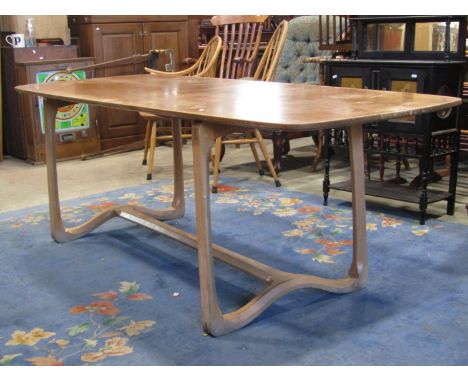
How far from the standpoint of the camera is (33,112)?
14.7 feet

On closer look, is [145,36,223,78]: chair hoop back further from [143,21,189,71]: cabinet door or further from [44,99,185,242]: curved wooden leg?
[143,21,189,71]: cabinet door

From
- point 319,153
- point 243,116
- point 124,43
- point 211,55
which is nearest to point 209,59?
point 211,55

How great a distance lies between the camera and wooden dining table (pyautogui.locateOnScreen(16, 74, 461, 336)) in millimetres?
1699

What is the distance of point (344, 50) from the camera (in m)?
4.11

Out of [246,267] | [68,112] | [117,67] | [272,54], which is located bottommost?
[246,267]

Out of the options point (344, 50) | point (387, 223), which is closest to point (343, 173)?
point (344, 50)

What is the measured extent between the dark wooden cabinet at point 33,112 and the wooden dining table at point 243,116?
5.73 ft

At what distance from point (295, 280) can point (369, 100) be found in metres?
0.64

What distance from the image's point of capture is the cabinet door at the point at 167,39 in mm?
5008

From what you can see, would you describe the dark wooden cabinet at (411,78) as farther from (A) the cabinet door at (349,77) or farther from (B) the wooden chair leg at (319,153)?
(B) the wooden chair leg at (319,153)

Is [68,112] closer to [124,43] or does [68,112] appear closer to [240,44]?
[124,43]

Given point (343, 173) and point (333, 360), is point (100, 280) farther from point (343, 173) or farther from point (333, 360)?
point (343, 173)

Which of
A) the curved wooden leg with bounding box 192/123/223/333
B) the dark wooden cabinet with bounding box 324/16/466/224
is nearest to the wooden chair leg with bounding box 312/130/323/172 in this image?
the dark wooden cabinet with bounding box 324/16/466/224

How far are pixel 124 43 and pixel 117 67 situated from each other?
7.5 inches
